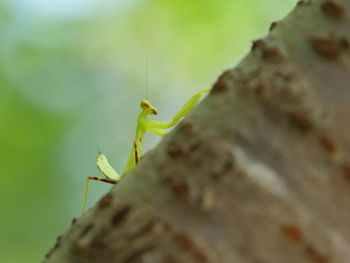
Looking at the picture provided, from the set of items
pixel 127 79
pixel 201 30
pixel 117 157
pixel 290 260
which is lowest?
pixel 117 157

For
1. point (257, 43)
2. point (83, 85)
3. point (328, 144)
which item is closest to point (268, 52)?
point (257, 43)

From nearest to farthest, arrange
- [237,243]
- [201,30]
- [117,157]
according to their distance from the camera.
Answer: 1. [237,243]
2. [201,30]
3. [117,157]

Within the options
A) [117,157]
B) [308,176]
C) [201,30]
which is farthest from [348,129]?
[117,157]

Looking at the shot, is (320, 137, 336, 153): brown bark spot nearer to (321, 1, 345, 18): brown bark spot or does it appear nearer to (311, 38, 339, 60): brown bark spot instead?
(311, 38, 339, 60): brown bark spot

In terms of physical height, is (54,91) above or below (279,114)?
below

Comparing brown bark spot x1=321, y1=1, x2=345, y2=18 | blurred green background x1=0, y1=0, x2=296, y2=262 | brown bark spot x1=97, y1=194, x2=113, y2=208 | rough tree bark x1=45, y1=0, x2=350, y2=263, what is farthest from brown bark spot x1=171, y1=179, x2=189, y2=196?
blurred green background x1=0, y1=0, x2=296, y2=262

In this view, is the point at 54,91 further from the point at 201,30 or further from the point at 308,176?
the point at 308,176

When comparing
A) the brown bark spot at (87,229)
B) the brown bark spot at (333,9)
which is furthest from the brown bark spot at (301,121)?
the brown bark spot at (87,229)

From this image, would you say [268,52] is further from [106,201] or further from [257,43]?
[106,201]
